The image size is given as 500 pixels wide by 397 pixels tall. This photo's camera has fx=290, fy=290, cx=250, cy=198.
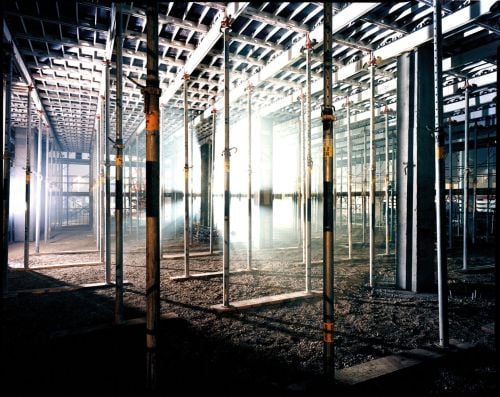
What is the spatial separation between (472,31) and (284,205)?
37.7 metres

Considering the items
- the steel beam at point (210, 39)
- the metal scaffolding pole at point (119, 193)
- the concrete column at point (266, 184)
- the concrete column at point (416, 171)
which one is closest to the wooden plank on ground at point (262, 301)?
the metal scaffolding pole at point (119, 193)

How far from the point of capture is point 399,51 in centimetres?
665

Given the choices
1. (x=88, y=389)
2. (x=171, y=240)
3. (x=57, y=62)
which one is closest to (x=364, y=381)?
(x=88, y=389)

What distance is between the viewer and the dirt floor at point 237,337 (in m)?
3.25

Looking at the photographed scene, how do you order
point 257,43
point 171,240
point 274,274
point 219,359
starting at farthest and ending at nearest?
1. point 171,240
2. point 274,274
3. point 257,43
4. point 219,359

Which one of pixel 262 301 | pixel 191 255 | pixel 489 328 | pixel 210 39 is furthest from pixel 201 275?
pixel 489 328

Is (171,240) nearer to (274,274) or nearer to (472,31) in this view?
(274,274)

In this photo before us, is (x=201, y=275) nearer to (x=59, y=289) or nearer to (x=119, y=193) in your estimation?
(x=59, y=289)

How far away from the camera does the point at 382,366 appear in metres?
3.38

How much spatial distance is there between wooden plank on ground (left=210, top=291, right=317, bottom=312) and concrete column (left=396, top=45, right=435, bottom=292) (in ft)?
8.16

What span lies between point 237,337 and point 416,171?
17.0 ft

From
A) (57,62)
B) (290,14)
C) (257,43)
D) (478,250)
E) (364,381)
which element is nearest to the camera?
(364,381)

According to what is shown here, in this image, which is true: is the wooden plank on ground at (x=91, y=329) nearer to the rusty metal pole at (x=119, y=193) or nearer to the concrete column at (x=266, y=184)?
the rusty metal pole at (x=119, y=193)

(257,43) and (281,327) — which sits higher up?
(257,43)
